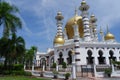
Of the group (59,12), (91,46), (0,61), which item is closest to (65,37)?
(59,12)

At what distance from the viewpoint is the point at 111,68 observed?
30.0 m

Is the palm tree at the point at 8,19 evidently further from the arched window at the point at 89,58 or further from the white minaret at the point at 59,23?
the white minaret at the point at 59,23

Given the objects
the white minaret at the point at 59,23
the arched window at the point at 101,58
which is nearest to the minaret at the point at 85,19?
the arched window at the point at 101,58

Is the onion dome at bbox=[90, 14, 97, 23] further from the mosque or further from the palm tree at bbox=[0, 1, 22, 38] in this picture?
the palm tree at bbox=[0, 1, 22, 38]

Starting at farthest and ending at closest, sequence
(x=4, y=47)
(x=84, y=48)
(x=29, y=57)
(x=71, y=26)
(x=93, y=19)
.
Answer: (x=93, y=19) < (x=71, y=26) < (x=29, y=57) < (x=84, y=48) < (x=4, y=47)

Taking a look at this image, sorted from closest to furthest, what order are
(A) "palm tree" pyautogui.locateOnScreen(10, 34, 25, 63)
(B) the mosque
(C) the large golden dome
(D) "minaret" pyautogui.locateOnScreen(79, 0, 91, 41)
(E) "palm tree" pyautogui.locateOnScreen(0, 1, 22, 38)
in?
(E) "palm tree" pyautogui.locateOnScreen(0, 1, 22, 38) → (A) "palm tree" pyautogui.locateOnScreen(10, 34, 25, 63) → (B) the mosque → (D) "minaret" pyautogui.locateOnScreen(79, 0, 91, 41) → (C) the large golden dome

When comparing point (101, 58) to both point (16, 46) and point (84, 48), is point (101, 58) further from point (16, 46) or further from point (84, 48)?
point (16, 46)

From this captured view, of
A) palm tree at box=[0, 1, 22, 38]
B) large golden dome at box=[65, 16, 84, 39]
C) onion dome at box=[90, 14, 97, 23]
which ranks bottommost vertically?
palm tree at box=[0, 1, 22, 38]

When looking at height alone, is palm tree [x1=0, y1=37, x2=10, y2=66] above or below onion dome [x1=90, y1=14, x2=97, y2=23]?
below

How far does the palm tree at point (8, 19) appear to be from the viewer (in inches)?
997

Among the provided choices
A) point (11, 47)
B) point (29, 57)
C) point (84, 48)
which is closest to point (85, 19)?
point (84, 48)

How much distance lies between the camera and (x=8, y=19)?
25703 millimetres

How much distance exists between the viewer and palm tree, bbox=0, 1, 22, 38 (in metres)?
25.3

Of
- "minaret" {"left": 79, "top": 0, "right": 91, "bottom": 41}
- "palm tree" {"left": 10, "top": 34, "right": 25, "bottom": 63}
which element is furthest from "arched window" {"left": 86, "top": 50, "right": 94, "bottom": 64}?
"palm tree" {"left": 10, "top": 34, "right": 25, "bottom": 63}
